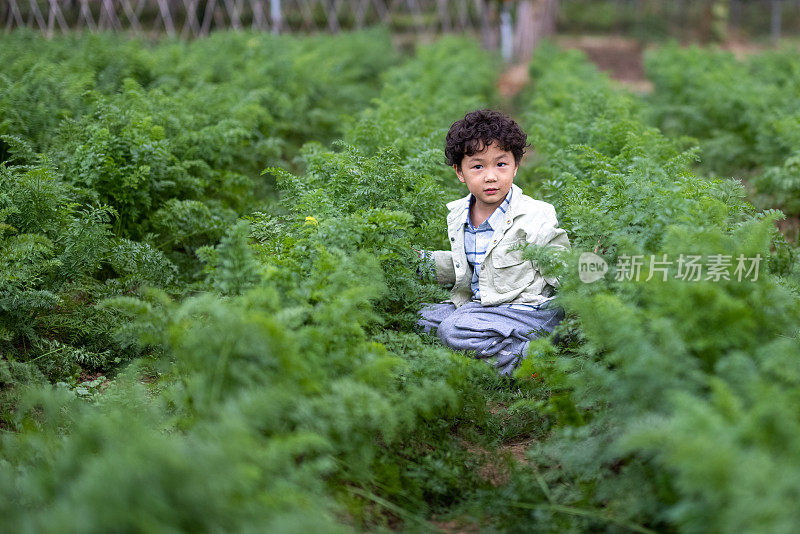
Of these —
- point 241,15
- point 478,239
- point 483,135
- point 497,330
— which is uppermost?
point 241,15

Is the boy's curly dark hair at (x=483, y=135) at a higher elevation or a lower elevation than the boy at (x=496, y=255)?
higher

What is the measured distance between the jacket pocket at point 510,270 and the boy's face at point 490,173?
0.37 m

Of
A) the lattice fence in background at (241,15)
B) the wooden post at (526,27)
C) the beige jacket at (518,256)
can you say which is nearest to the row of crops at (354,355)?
the beige jacket at (518,256)

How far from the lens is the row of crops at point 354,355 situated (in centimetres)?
264

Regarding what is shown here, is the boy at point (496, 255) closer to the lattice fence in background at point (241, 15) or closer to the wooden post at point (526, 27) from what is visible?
the wooden post at point (526, 27)

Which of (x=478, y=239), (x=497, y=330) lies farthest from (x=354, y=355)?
(x=478, y=239)

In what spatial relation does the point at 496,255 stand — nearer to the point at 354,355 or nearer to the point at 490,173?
the point at 490,173

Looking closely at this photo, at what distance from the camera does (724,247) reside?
3535mm

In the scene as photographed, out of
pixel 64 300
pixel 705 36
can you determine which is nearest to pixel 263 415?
pixel 64 300

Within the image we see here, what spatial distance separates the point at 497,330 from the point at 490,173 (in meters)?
1.02

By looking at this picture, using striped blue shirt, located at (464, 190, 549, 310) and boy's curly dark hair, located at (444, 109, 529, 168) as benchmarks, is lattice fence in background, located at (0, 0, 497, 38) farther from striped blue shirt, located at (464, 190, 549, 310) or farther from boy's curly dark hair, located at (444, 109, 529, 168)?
striped blue shirt, located at (464, 190, 549, 310)

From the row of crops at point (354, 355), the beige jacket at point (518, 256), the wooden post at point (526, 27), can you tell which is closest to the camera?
the row of crops at point (354, 355)

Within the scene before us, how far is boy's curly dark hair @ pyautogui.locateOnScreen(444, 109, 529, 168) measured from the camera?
511cm

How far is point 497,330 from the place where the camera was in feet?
16.1
